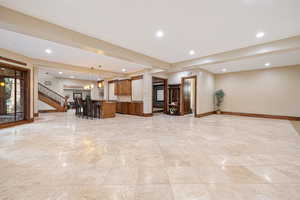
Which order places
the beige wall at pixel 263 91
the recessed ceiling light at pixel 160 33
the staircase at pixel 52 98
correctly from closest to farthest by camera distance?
the recessed ceiling light at pixel 160 33, the beige wall at pixel 263 91, the staircase at pixel 52 98

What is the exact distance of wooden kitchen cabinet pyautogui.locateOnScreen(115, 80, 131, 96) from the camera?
8.66 metres

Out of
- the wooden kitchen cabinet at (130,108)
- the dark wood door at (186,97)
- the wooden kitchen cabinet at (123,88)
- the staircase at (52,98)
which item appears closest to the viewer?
the wooden kitchen cabinet at (130,108)

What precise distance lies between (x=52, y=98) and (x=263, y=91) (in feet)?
45.6

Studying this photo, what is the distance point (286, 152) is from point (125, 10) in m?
4.40

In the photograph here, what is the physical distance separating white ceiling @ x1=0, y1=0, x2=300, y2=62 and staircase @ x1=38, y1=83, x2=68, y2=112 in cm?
826

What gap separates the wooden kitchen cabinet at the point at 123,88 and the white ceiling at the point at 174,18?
4760 millimetres

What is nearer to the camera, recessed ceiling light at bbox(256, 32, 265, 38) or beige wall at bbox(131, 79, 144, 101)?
recessed ceiling light at bbox(256, 32, 265, 38)

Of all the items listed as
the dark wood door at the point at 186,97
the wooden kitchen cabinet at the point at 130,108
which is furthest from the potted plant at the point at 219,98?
the wooden kitchen cabinet at the point at 130,108

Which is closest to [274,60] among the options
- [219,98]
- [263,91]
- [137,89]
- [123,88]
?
[263,91]

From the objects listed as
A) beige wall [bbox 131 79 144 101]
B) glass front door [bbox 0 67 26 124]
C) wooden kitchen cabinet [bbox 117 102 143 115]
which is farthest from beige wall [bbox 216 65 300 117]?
glass front door [bbox 0 67 26 124]

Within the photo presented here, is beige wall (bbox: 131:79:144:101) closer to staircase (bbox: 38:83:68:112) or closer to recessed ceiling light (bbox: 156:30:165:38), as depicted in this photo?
recessed ceiling light (bbox: 156:30:165:38)

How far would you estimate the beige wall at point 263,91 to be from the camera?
631 centimetres

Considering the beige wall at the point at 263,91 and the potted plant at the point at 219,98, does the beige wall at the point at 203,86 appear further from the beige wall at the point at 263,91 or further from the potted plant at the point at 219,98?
the beige wall at the point at 263,91

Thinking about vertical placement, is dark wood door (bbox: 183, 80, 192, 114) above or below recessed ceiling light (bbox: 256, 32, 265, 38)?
below
